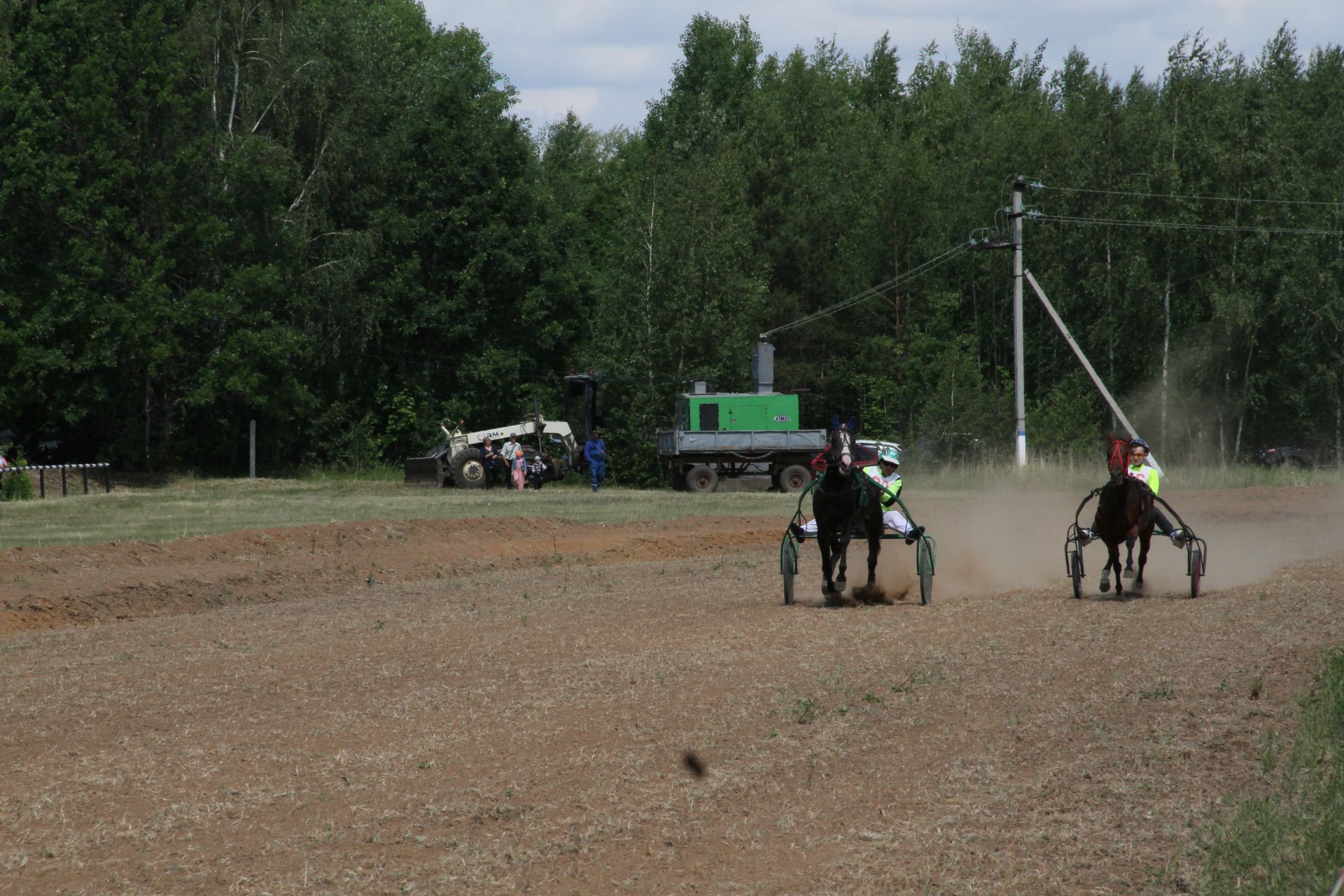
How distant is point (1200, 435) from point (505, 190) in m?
25.1

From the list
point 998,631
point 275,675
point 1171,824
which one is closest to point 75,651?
point 275,675

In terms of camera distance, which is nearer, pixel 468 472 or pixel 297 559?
pixel 297 559

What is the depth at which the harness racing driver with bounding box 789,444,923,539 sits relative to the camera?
563 inches

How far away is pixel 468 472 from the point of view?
3909cm

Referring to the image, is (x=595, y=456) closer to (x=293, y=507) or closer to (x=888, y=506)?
(x=293, y=507)

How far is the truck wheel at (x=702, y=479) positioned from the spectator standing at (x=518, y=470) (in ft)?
14.7

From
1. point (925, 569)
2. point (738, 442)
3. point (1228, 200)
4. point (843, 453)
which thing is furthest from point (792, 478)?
point (843, 453)

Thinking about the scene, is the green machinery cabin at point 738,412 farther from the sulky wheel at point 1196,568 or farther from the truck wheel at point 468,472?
the sulky wheel at point 1196,568

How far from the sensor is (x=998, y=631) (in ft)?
39.7

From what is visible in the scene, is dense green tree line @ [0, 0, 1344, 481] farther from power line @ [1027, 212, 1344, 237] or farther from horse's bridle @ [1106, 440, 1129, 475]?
horse's bridle @ [1106, 440, 1129, 475]

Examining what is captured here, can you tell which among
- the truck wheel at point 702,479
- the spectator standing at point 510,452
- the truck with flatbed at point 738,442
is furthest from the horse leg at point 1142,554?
the spectator standing at point 510,452

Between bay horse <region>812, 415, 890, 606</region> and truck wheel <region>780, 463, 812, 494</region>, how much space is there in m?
22.6

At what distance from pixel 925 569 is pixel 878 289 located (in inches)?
1632

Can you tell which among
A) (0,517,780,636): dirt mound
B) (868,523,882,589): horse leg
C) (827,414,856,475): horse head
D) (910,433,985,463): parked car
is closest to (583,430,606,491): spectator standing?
(910,433,985,463): parked car
